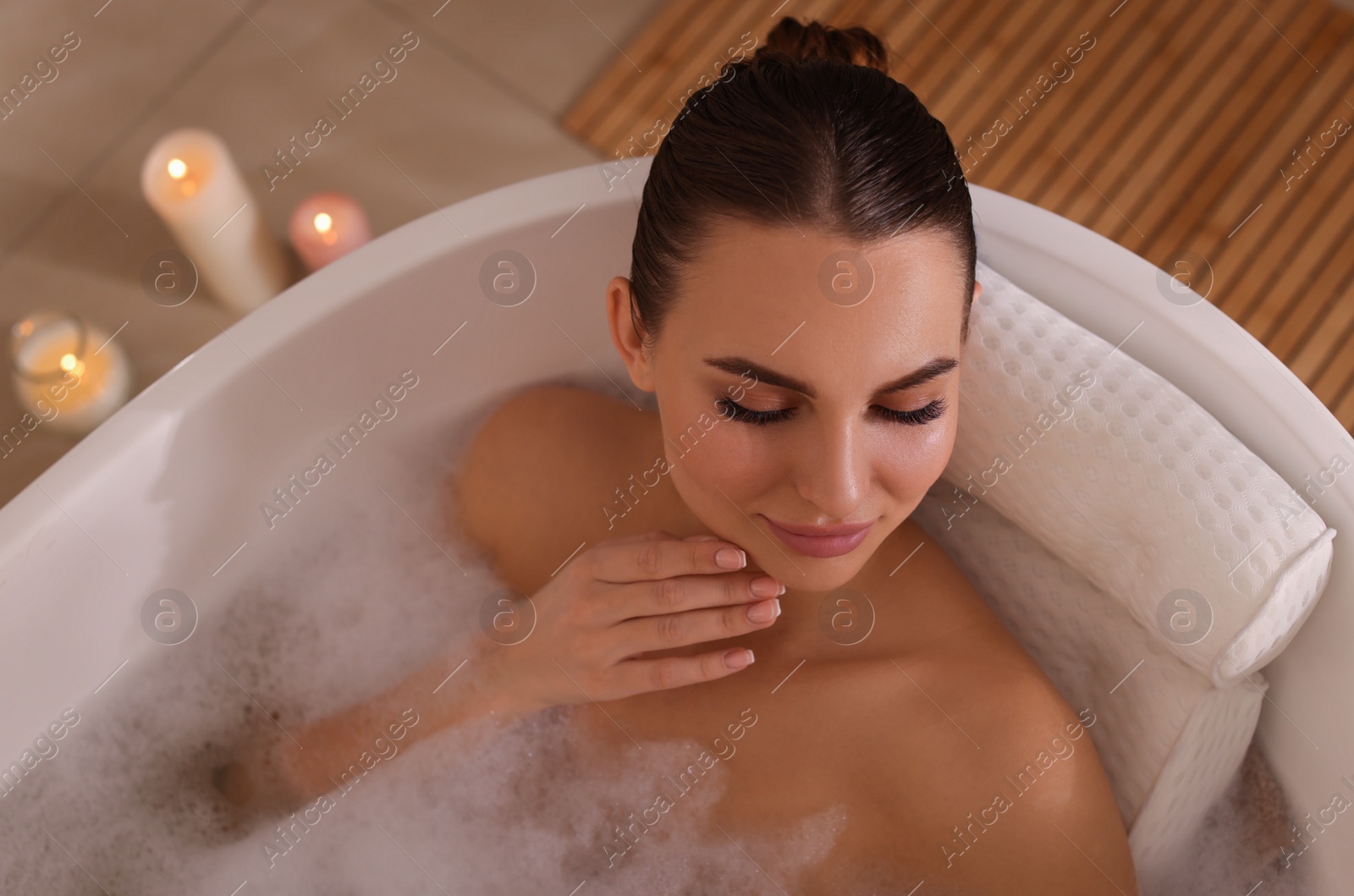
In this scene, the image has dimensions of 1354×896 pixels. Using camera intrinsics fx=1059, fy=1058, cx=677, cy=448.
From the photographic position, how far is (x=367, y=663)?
1.59m

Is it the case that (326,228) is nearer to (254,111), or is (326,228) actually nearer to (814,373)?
(254,111)

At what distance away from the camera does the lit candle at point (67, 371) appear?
69.9 inches

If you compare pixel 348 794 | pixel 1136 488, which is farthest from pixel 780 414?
pixel 348 794

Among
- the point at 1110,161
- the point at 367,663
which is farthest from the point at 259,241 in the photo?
the point at 1110,161

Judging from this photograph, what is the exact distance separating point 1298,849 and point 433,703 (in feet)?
3.64

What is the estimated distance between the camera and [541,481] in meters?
1.55

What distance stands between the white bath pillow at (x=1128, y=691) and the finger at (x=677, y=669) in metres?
0.40

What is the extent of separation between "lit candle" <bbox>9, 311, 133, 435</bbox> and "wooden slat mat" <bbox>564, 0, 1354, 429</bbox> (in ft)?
3.44

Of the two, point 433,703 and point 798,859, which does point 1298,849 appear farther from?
point 433,703

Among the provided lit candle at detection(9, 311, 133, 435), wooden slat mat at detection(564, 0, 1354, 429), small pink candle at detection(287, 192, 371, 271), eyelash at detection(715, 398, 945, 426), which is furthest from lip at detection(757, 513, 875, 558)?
lit candle at detection(9, 311, 133, 435)

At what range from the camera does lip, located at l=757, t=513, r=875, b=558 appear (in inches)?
44.6

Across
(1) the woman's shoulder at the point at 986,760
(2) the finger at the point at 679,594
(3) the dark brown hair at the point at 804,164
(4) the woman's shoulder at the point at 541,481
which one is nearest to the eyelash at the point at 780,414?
(3) the dark brown hair at the point at 804,164

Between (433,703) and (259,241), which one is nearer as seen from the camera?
(433,703)

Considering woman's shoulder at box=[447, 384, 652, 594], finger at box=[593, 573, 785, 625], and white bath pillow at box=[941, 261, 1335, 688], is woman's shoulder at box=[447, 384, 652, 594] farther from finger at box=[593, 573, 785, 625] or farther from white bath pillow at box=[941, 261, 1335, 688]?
white bath pillow at box=[941, 261, 1335, 688]
